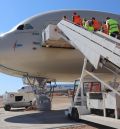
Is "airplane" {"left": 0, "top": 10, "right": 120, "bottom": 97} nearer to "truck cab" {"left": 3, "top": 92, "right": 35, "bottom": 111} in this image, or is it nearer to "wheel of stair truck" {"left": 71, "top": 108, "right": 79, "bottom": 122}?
"wheel of stair truck" {"left": 71, "top": 108, "right": 79, "bottom": 122}

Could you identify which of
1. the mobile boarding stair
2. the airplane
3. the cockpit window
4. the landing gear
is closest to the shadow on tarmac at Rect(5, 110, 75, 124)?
the mobile boarding stair

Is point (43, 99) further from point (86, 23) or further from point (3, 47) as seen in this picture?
point (86, 23)

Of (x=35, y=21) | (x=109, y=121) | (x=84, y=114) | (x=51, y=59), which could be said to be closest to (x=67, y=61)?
(x=51, y=59)

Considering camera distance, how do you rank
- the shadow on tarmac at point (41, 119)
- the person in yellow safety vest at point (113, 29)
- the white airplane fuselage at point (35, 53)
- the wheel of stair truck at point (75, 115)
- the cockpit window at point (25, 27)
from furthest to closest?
1. the cockpit window at point (25, 27)
2. the white airplane fuselage at point (35, 53)
3. the shadow on tarmac at point (41, 119)
4. the wheel of stair truck at point (75, 115)
5. the person in yellow safety vest at point (113, 29)

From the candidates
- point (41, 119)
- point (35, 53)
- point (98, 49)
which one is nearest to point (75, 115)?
point (41, 119)

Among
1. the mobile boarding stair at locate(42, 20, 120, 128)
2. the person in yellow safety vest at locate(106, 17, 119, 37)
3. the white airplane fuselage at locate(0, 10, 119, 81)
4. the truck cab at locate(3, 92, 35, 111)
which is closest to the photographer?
the mobile boarding stair at locate(42, 20, 120, 128)

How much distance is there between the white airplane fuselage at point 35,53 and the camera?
17359mm

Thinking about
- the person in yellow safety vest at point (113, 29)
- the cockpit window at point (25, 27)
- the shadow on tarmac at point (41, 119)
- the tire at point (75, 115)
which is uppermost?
the cockpit window at point (25, 27)

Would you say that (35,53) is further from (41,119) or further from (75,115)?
(75,115)

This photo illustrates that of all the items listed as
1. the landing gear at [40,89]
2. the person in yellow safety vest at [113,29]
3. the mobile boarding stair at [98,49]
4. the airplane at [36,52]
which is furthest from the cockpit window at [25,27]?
the person in yellow safety vest at [113,29]

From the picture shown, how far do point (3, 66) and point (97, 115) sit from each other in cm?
684

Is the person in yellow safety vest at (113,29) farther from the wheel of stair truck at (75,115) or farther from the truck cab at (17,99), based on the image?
the truck cab at (17,99)

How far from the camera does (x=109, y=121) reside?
1141cm

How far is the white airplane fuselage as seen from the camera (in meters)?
17.4
